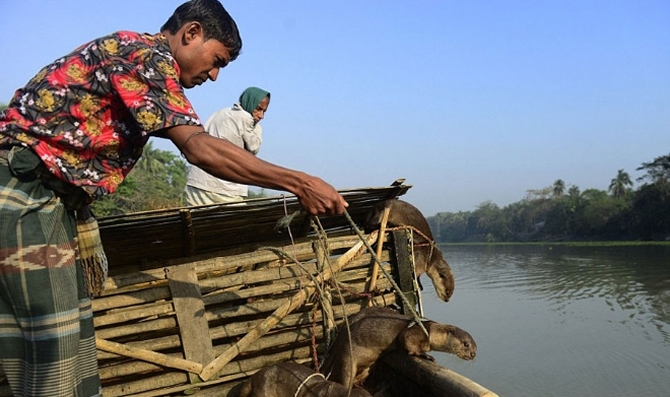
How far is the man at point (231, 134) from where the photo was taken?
16.2ft

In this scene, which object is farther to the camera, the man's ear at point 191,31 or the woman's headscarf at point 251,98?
the woman's headscarf at point 251,98

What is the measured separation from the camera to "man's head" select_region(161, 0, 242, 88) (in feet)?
6.99

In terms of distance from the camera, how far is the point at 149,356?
3.40 m

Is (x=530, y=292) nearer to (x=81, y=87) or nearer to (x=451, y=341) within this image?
(x=451, y=341)

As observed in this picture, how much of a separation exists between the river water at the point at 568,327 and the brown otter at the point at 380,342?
7788 mm

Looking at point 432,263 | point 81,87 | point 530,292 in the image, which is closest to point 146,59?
point 81,87

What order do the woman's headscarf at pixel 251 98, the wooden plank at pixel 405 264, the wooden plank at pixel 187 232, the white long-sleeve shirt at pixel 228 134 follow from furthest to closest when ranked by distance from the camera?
1. the woman's headscarf at pixel 251 98
2. the white long-sleeve shirt at pixel 228 134
3. the wooden plank at pixel 405 264
4. the wooden plank at pixel 187 232

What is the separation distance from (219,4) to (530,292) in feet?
83.4

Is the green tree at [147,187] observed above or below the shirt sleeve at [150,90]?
above

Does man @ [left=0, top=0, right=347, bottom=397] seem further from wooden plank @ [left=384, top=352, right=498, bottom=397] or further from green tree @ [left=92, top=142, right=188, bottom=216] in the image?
green tree @ [left=92, top=142, right=188, bottom=216]

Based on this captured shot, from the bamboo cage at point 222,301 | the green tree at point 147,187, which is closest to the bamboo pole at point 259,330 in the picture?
the bamboo cage at point 222,301

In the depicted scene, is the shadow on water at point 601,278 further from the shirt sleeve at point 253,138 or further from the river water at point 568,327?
the shirt sleeve at point 253,138

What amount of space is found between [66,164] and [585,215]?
5580 centimetres

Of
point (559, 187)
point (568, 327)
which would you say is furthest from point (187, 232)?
point (559, 187)
